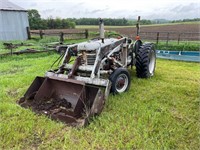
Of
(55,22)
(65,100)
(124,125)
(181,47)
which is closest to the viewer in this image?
(124,125)

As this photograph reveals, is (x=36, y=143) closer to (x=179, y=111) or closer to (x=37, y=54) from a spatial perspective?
(x=179, y=111)

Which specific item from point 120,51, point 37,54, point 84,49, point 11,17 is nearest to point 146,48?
point 120,51

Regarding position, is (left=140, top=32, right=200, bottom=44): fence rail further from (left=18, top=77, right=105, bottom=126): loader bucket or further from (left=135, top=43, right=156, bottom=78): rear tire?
(left=18, top=77, right=105, bottom=126): loader bucket

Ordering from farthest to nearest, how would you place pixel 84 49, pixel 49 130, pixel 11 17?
pixel 11 17, pixel 84 49, pixel 49 130

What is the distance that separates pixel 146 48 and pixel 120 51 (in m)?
0.83

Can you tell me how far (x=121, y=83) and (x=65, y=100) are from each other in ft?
3.75

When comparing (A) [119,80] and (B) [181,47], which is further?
(B) [181,47]

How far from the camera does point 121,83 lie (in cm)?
399

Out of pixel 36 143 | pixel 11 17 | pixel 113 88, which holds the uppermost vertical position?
pixel 11 17

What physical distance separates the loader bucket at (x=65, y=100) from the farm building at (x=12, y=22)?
1200 centimetres

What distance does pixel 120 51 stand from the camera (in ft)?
15.2

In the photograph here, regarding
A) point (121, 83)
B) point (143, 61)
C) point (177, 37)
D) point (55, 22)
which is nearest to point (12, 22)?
point (177, 37)

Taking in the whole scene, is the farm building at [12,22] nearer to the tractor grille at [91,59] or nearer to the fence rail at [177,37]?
the fence rail at [177,37]

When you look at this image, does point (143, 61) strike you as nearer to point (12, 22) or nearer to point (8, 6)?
point (12, 22)
